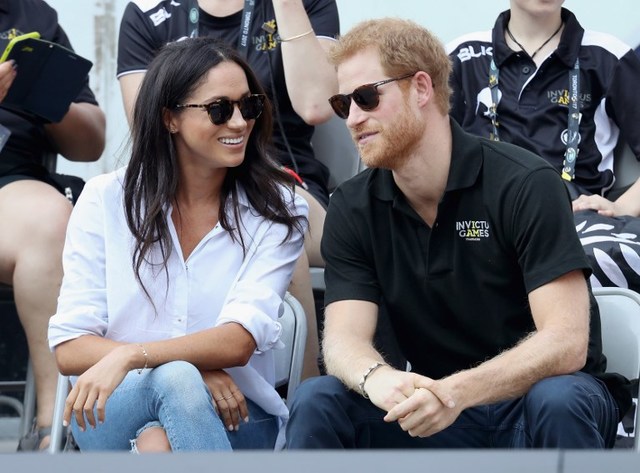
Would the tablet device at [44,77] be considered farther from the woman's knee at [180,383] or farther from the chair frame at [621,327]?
the chair frame at [621,327]

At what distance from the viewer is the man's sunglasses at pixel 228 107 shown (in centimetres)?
324

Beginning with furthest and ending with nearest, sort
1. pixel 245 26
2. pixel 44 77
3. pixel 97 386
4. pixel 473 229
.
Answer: pixel 245 26
pixel 44 77
pixel 473 229
pixel 97 386

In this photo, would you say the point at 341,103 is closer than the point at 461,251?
No

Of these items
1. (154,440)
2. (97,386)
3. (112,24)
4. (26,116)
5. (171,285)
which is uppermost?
(112,24)

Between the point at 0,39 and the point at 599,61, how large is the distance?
1996 millimetres

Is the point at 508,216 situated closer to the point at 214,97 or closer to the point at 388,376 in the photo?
the point at 388,376

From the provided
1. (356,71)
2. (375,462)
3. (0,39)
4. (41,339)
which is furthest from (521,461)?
(0,39)

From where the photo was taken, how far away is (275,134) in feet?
13.3

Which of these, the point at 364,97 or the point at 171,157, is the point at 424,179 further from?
the point at 171,157

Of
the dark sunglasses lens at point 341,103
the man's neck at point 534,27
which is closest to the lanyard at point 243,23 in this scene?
the man's neck at point 534,27

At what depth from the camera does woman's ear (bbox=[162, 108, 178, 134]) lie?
3.29m

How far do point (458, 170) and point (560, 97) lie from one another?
1.21 m

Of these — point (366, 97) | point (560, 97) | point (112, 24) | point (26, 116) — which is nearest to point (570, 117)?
point (560, 97)

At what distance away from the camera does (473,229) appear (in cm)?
295
